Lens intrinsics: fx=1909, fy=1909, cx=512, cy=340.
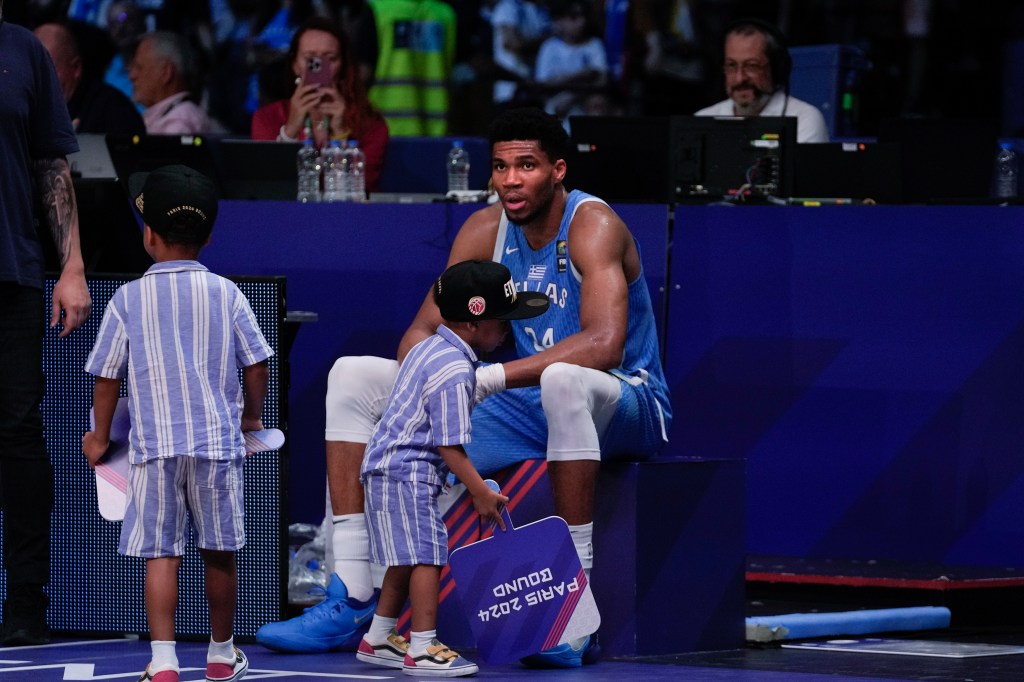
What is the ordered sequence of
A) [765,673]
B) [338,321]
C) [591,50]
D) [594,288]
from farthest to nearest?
[591,50] → [338,321] → [594,288] → [765,673]

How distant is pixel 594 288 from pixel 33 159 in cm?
163

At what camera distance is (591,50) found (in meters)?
11.3

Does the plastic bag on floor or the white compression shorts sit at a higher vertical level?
the white compression shorts

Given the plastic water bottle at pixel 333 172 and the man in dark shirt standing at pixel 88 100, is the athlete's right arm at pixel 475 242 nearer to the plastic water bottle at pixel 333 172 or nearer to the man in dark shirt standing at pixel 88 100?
the plastic water bottle at pixel 333 172

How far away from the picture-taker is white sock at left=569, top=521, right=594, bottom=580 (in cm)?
493

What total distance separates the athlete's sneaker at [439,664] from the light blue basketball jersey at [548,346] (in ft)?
2.25

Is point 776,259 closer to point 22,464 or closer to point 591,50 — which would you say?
point 22,464

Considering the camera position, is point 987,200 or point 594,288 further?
point 987,200

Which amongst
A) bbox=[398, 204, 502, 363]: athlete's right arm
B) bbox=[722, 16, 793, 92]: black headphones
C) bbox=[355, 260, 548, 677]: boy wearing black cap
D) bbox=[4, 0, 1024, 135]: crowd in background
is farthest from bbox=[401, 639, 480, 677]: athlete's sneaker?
bbox=[4, 0, 1024, 135]: crowd in background

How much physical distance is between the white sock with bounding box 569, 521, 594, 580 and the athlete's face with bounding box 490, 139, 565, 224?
916 mm

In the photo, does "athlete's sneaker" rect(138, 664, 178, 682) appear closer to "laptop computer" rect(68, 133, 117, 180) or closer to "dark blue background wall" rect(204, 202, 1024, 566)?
"dark blue background wall" rect(204, 202, 1024, 566)

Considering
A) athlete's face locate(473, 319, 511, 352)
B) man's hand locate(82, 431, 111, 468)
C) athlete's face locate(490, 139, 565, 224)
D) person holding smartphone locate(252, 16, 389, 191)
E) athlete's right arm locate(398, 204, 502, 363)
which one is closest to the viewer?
man's hand locate(82, 431, 111, 468)

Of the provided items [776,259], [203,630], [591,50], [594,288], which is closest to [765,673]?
[594,288]

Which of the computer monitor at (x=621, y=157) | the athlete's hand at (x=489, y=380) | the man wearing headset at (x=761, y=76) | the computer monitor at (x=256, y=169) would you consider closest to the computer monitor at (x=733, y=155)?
the computer monitor at (x=621, y=157)
